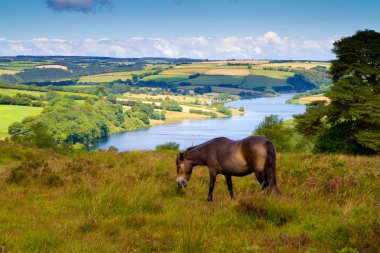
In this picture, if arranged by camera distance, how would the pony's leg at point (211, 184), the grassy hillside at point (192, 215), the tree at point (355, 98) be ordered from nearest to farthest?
the grassy hillside at point (192, 215) < the pony's leg at point (211, 184) < the tree at point (355, 98)

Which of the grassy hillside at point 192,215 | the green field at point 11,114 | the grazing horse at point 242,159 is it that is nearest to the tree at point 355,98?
the grassy hillside at point 192,215

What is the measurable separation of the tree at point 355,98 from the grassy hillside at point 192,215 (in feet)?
102

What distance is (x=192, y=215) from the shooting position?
777 centimetres

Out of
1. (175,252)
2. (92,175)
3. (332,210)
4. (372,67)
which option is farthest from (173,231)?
(372,67)

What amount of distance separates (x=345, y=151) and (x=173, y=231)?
39.6 m

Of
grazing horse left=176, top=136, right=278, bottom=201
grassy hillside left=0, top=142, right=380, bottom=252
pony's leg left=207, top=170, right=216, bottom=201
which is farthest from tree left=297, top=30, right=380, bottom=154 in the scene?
pony's leg left=207, top=170, right=216, bottom=201

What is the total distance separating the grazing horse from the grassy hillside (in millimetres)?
616

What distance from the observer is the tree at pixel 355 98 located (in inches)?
1635

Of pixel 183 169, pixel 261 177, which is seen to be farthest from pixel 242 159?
pixel 183 169

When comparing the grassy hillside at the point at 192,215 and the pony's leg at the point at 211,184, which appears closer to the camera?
the grassy hillside at the point at 192,215

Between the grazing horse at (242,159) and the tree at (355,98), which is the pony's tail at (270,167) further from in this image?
the tree at (355,98)

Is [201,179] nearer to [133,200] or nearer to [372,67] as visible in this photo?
[133,200]

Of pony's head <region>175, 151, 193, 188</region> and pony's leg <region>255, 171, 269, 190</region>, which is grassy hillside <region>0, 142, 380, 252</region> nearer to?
pony's head <region>175, 151, 193, 188</region>

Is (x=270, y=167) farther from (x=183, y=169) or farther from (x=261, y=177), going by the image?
(x=183, y=169)
